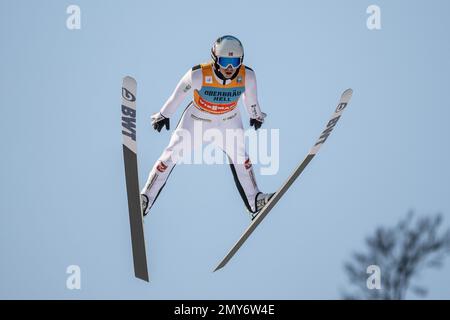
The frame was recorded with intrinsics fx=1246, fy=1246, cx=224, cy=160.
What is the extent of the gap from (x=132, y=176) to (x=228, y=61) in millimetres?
1849

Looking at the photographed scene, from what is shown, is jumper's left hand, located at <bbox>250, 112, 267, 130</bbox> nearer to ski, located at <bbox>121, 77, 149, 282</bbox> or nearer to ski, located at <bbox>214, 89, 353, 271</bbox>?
ski, located at <bbox>214, 89, 353, 271</bbox>

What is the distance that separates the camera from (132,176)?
1452cm

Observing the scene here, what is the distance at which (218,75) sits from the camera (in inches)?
598

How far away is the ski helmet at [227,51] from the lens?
14961 mm

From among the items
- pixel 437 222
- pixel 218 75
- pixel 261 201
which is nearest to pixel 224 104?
pixel 218 75

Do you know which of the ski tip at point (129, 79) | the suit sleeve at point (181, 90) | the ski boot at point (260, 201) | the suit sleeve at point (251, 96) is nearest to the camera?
the ski tip at point (129, 79)

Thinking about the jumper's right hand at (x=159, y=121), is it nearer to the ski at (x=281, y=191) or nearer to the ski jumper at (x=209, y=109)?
the ski jumper at (x=209, y=109)

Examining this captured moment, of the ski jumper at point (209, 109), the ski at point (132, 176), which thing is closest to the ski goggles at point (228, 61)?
the ski jumper at point (209, 109)

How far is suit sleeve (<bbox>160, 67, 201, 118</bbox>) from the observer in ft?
50.0

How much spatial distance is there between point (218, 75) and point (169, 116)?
2.78 feet

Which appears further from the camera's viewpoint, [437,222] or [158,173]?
[437,222]
